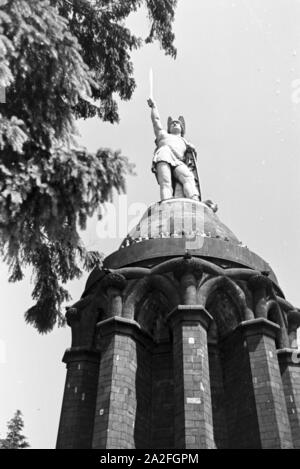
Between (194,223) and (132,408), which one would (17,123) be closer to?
(132,408)

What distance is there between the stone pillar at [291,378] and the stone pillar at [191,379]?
2.79 meters

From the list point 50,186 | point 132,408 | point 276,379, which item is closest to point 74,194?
point 50,186

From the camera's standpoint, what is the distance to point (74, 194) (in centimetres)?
618

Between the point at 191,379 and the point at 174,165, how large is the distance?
10.4 metres

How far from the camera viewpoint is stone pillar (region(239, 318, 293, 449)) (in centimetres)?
1122

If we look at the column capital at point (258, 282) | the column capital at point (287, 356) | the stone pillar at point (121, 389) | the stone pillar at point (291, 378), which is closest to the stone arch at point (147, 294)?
the stone pillar at point (121, 389)

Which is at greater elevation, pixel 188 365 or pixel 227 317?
pixel 227 317

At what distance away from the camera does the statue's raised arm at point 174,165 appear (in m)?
19.1

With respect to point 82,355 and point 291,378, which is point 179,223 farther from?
point 291,378

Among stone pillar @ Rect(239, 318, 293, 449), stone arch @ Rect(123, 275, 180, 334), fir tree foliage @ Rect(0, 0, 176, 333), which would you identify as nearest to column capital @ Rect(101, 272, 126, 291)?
stone arch @ Rect(123, 275, 180, 334)

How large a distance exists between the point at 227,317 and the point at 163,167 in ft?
24.5

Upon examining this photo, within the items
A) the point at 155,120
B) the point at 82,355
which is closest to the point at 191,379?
the point at 82,355

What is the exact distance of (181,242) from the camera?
14367 mm

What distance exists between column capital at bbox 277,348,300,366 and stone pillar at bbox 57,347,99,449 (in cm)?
518
